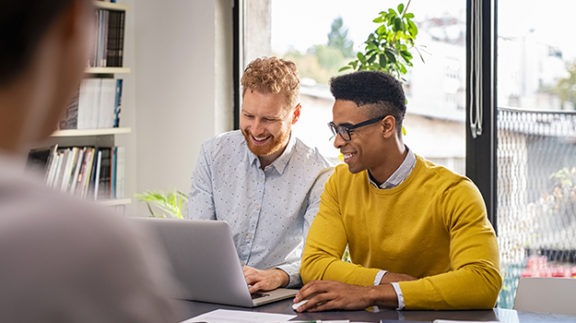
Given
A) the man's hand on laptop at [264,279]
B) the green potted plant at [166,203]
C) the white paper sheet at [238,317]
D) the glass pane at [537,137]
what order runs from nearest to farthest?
the white paper sheet at [238,317] < the man's hand on laptop at [264,279] < the glass pane at [537,137] < the green potted plant at [166,203]

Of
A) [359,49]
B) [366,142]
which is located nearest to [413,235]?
[366,142]

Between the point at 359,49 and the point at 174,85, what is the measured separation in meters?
1.04

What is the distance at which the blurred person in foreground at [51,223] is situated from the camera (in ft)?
1.12

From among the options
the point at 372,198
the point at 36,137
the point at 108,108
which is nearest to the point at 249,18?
the point at 108,108

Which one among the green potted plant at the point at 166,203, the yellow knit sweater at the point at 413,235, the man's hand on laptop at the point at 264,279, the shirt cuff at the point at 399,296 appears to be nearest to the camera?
the shirt cuff at the point at 399,296

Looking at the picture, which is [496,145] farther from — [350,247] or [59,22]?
[59,22]

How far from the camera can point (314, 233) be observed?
8.88ft

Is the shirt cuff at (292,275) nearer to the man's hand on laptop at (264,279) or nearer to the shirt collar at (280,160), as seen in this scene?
the man's hand on laptop at (264,279)

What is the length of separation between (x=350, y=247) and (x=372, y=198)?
0.18 metres

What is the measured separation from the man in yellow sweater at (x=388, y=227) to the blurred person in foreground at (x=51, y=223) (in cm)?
193

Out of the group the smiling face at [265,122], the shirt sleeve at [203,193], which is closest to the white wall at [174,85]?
the shirt sleeve at [203,193]

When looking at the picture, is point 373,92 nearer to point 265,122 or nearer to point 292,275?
point 265,122

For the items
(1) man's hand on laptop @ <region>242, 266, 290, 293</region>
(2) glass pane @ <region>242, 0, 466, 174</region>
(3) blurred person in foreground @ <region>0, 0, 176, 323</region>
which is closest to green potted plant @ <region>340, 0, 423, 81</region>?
(2) glass pane @ <region>242, 0, 466, 174</region>

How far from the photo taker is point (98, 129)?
440 cm
